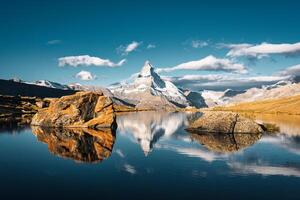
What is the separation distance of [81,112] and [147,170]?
67.7m

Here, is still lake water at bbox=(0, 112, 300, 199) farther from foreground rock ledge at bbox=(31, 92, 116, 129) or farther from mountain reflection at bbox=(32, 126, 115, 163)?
foreground rock ledge at bbox=(31, 92, 116, 129)

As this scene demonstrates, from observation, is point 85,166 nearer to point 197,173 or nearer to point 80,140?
point 197,173

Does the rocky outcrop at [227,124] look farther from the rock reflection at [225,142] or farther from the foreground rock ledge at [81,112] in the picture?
the foreground rock ledge at [81,112]

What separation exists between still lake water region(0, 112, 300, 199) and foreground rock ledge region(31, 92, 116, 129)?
1246 inches

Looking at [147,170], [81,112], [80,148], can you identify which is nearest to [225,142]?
[80,148]

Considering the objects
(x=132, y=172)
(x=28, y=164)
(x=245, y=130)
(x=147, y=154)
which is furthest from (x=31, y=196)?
(x=245, y=130)

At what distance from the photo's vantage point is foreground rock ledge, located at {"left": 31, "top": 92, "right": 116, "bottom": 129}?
11838cm

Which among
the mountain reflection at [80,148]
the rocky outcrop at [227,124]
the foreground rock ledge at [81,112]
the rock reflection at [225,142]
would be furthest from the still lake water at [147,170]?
the foreground rock ledge at [81,112]

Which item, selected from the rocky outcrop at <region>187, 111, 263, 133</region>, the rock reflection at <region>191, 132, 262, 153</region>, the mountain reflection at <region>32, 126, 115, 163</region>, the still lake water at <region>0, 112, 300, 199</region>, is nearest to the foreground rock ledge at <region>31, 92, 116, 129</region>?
→ the mountain reflection at <region>32, 126, 115, 163</region>

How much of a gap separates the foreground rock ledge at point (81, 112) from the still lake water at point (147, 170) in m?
31.7

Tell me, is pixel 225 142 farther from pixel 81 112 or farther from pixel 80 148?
pixel 81 112

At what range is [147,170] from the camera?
54062mm

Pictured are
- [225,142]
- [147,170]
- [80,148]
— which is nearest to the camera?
[147,170]

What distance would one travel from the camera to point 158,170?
2132 inches
